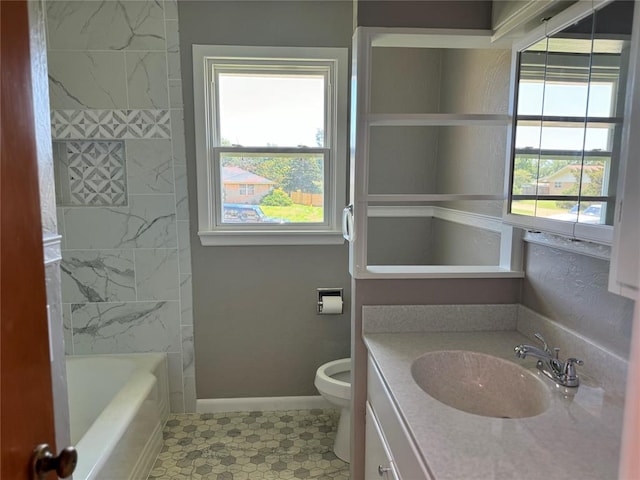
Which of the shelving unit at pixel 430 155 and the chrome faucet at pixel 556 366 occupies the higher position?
the shelving unit at pixel 430 155

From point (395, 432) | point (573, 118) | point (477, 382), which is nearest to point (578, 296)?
point (477, 382)

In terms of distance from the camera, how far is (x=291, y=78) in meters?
2.64

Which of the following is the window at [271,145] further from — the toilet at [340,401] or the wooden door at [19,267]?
the wooden door at [19,267]

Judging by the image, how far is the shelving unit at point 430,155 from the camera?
1.65 metres

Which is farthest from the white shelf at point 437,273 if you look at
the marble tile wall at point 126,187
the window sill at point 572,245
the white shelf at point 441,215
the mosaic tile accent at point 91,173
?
the mosaic tile accent at point 91,173

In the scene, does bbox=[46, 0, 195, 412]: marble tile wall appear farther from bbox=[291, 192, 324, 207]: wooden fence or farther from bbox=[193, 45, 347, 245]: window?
bbox=[291, 192, 324, 207]: wooden fence

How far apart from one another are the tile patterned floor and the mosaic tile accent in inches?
57.1

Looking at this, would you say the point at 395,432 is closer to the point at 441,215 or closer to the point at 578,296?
the point at 578,296

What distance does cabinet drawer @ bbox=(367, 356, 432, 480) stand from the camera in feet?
3.29

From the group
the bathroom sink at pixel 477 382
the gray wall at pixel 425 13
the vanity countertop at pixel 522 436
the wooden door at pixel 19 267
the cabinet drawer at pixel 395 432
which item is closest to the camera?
the wooden door at pixel 19 267

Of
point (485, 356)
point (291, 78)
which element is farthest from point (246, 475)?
point (291, 78)

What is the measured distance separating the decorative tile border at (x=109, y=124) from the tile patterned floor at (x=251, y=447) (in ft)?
5.83

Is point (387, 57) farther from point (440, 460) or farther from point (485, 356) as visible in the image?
point (440, 460)

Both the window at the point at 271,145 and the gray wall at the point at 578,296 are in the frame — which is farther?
the window at the point at 271,145
